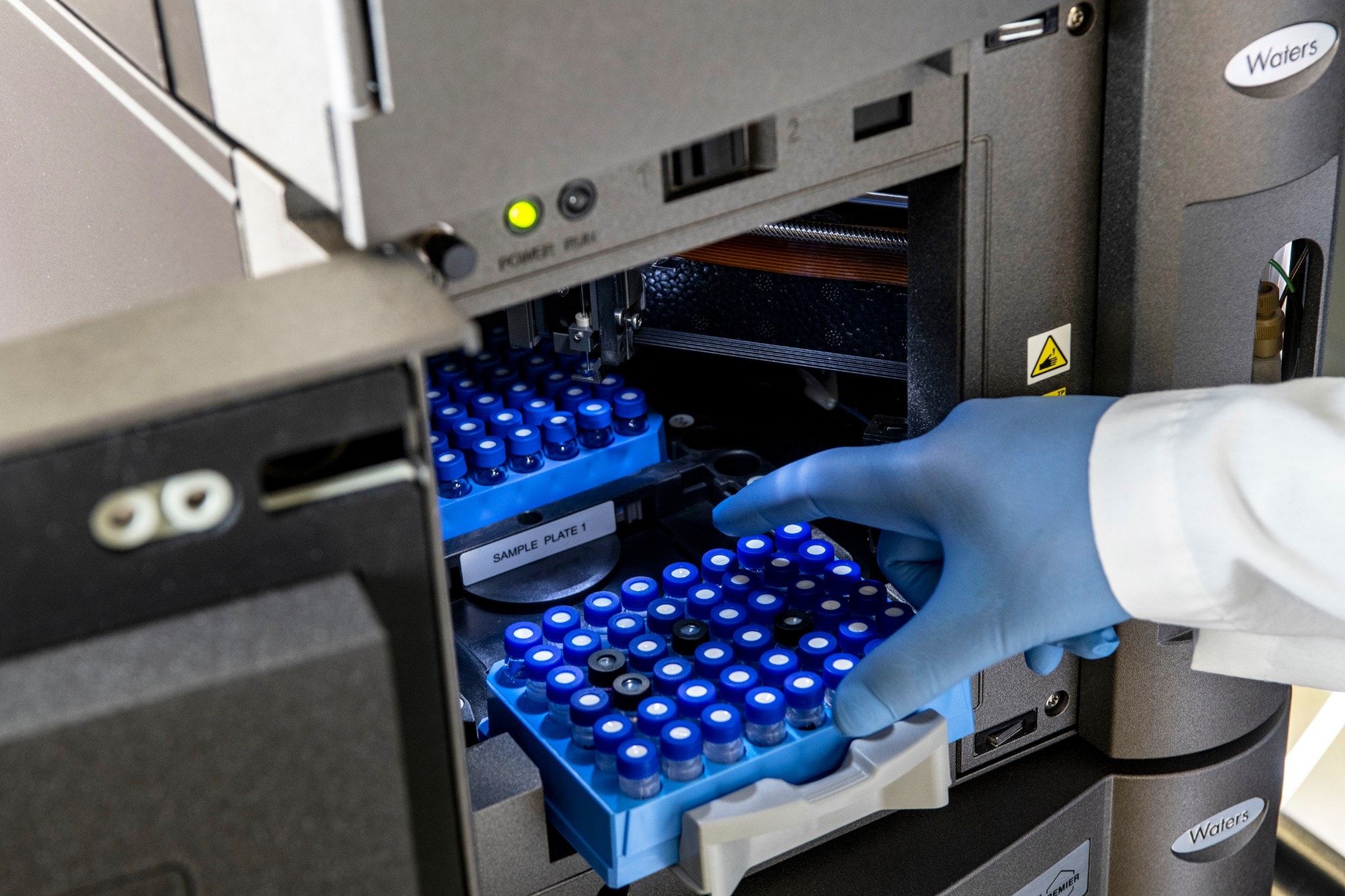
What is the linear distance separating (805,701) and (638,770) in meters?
0.13

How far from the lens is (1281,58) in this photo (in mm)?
883

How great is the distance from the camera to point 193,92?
0.75 metres

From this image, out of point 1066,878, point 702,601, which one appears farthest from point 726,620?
point 1066,878

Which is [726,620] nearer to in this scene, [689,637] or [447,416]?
[689,637]

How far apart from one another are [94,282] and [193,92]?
1.01 ft

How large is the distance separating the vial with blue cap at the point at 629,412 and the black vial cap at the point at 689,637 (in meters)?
0.27

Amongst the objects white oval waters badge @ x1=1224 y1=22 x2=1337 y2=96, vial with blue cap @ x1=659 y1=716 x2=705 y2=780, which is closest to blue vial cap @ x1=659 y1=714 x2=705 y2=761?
vial with blue cap @ x1=659 y1=716 x2=705 y2=780

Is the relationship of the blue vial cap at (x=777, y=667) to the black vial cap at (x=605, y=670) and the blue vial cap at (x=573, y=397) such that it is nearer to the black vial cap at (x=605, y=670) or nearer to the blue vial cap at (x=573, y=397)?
the black vial cap at (x=605, y=670)

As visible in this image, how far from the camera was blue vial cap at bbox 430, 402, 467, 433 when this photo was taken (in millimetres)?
1098

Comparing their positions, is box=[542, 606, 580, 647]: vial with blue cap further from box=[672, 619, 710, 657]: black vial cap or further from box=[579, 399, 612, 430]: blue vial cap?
box=[579, 399, 612, 430]: blue vial cap

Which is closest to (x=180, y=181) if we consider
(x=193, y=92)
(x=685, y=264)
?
(x=193, y=92)

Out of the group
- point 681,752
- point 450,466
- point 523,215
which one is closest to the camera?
point 523,215

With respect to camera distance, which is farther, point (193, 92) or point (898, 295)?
point (898, 295)

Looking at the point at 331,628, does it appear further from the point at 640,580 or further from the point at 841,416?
the point at 841,416
